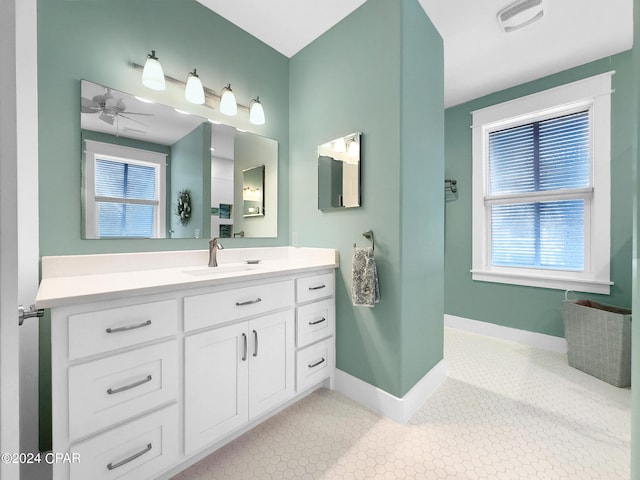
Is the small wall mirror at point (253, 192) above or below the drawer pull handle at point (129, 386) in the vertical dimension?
above

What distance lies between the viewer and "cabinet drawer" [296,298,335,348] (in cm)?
171

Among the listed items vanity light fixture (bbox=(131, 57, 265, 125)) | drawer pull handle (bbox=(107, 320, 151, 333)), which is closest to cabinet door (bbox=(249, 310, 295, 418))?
drawer pull handle (bbox=(107, 320, 151, 333))

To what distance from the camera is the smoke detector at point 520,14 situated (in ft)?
5.91

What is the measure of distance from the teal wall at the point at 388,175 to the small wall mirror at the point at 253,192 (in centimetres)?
39

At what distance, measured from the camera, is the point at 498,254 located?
118 inches

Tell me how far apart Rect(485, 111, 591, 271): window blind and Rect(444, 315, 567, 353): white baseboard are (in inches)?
26.6

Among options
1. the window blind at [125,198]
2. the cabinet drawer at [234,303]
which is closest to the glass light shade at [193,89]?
the window blind at [125,198]

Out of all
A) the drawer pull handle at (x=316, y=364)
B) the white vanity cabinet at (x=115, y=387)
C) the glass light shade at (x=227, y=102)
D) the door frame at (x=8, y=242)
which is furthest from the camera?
the glass light shade at (x=227, y=102)

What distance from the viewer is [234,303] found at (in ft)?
4.50

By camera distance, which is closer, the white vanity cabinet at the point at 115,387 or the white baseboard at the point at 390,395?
the white vanity cabinet at the point at 115,387

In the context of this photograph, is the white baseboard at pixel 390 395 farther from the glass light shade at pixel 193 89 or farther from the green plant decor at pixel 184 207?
the glass light shade at pixel 193 89

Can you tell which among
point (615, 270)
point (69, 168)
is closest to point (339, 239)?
point (69, 168)

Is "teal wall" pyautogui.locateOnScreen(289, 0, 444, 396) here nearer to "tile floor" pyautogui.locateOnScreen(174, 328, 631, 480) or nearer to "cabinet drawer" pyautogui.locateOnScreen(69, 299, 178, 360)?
"tile floor" pyautogui.locateOnScreen(174, 328, 631, 480)

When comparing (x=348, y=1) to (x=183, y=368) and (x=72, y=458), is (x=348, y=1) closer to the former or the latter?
(x=183, y=368)
